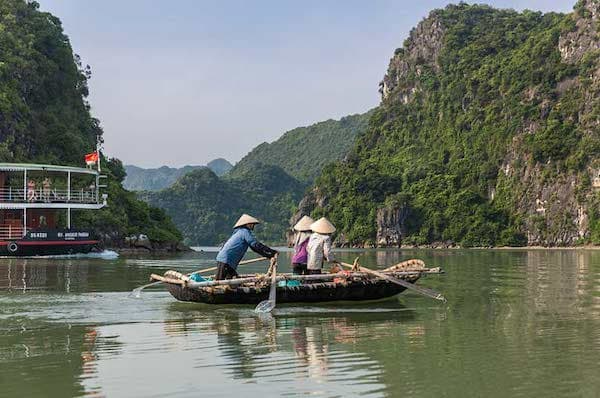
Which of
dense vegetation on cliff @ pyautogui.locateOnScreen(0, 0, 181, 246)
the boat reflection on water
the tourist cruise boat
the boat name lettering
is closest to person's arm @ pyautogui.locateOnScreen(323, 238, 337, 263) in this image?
the boat reflection on water

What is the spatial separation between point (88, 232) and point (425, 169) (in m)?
78.3

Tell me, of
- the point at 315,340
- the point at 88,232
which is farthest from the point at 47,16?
the point at 315,340

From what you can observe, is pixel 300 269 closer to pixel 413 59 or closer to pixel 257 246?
pixel 257 246

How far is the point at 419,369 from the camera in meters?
8.70

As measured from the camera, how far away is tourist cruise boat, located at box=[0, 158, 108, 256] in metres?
39.0

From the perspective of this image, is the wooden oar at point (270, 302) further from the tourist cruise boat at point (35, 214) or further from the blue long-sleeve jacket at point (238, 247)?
the tourist cruise boat at point (35, 214)

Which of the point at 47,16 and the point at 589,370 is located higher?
the point at 47,16

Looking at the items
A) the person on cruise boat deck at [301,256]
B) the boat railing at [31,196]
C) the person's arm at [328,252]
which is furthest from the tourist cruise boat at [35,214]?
the person's arm at [328,252]

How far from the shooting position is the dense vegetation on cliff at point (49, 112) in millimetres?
54406

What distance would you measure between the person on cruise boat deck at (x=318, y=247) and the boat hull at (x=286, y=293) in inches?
35.3

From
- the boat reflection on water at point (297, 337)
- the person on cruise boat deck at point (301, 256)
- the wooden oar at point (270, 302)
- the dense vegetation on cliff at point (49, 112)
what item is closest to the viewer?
the boat reflection on water at point (297, 337)

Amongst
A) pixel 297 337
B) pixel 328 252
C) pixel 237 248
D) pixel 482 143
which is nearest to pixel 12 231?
pixel 237 248

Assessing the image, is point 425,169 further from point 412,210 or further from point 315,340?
point 315,340

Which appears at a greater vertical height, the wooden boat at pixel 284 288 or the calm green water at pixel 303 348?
the wooden boat at pixel 284 288
